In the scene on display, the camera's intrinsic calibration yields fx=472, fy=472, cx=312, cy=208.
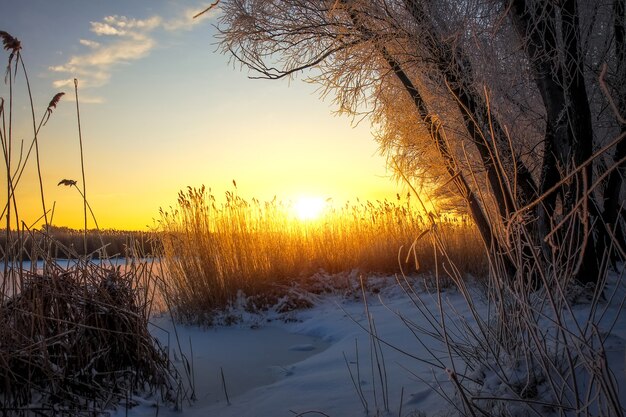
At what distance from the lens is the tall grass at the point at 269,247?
19.7ft

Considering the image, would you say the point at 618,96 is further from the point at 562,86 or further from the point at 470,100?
the point at 470,100

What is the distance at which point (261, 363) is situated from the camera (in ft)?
12.1

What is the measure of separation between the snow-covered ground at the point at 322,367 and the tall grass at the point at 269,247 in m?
0.74

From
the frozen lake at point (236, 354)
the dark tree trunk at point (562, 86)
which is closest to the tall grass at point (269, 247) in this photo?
the frozen lake at point (236, 354)

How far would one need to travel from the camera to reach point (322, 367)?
10.0ft

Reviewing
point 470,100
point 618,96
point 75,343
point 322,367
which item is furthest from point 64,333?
point 618,96

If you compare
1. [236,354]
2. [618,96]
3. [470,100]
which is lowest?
[236,354]

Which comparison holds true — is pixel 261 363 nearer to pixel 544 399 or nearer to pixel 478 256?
pixel 544 399

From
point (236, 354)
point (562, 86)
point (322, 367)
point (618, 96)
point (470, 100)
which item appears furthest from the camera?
point (236, 354)

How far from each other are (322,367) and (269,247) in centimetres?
A: 405

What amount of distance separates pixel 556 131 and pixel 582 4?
1437 millimetres

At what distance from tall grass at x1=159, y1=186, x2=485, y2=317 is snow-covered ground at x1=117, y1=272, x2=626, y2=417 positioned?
74cm

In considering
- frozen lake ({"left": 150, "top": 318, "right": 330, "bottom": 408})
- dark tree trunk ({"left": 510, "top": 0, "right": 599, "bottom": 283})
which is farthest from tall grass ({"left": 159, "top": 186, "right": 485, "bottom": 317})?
dark tree trunk ({"left": 510, "top": 0, "right": 599, "bottom": 283})

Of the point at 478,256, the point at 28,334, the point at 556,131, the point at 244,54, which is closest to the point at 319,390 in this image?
the point at 28,334
